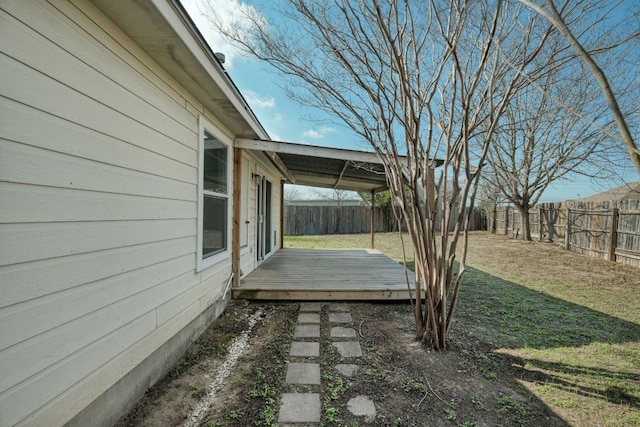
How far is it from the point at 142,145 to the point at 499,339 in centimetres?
380

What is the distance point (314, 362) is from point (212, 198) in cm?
215

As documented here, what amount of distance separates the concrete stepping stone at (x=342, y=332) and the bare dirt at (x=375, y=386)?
0.34 ft

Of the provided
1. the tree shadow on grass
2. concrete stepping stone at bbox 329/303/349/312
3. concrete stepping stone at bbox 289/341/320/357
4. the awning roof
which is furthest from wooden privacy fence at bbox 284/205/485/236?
concrete stepping stone at bbox 289/341/320/357

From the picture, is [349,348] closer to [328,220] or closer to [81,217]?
[81,217]

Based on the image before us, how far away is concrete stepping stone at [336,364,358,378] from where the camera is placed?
2371 mm

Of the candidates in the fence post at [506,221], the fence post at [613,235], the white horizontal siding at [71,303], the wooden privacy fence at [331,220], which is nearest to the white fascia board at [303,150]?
the white horizontal siding at [71,303]

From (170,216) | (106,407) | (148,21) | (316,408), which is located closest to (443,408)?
(316,408)

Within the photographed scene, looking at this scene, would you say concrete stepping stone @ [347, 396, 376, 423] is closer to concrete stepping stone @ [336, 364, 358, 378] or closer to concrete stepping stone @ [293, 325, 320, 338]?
concrete stepping stone @ [336, 364, 358, 378]

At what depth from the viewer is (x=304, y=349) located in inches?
110

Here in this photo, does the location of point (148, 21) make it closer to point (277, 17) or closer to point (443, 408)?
point (277, 17)

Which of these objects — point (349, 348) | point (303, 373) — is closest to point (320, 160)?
point (349, 348)

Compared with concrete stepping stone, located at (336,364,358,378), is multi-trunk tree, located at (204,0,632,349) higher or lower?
higher

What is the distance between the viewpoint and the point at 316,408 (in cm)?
196

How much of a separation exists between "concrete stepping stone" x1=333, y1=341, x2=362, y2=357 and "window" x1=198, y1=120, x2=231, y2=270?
1612 millimetres
